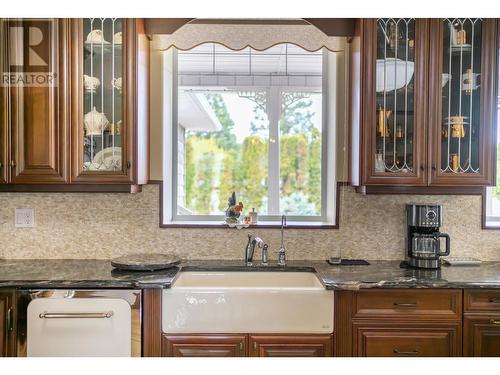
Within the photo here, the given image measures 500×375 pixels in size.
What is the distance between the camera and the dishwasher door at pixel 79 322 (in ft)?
6.57

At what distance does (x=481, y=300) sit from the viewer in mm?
2053

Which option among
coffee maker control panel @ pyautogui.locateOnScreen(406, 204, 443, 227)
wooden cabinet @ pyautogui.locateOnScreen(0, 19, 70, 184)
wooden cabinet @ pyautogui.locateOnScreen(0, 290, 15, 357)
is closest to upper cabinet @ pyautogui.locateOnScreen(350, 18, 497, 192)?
coffee maker control panel @ pyautogui.locateOnScreen(406, 204, 443, 227)

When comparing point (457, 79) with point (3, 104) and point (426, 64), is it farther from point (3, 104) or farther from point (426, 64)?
point (3, 104)

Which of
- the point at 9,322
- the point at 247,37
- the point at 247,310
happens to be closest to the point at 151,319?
the point at 247,310

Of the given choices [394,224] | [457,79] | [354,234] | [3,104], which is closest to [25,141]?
[3,104]

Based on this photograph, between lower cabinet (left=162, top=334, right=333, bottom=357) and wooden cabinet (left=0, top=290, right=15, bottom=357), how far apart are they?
0.72 m

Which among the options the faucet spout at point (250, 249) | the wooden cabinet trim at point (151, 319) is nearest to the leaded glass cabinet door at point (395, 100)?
the faucet spout at point (250, 249)

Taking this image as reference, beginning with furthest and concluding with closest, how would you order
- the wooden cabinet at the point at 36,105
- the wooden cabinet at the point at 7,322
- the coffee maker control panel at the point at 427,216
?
the coffee maker control panel at the point at 427,216, the wooden cabinet at the point at 36,105, the wooden cabinet at the point at 7,322

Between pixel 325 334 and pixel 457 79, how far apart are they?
156cm

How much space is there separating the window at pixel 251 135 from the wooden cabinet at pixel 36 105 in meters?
0.73

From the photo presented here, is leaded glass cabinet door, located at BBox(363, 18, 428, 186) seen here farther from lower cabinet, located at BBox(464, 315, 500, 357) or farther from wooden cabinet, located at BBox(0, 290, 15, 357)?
wooden cabinet, located at BBox(0, 290, 15, 357)

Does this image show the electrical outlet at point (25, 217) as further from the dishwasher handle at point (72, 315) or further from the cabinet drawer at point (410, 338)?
the cabinet drawer at point (410, 338)

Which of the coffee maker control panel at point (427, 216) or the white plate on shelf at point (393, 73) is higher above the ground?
the white plate on shelf at point (393, 73)

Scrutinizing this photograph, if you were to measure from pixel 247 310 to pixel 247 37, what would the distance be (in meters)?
1.62
